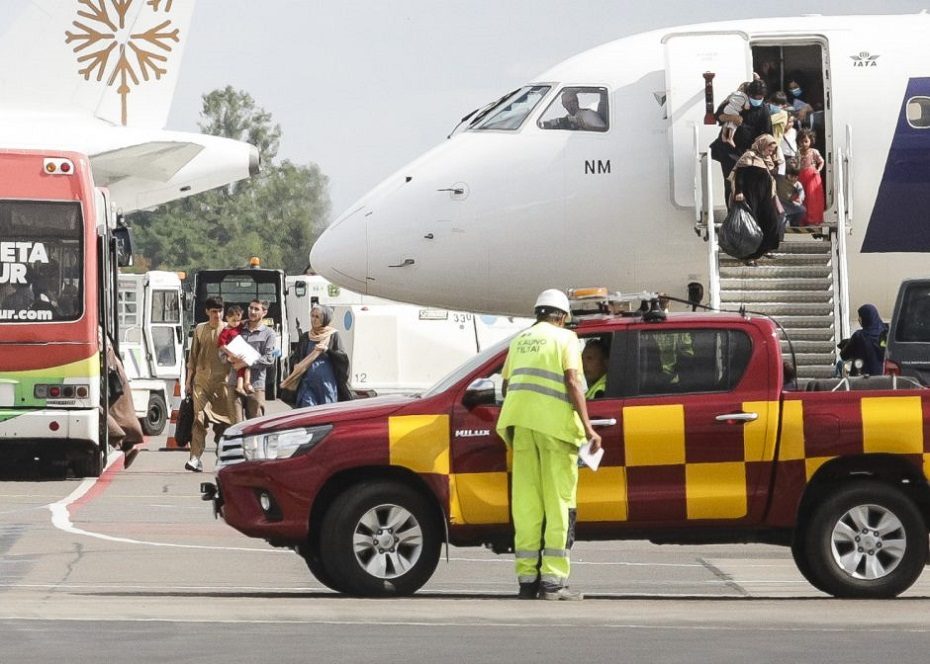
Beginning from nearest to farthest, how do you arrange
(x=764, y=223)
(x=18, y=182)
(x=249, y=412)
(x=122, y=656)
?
(x=122, y=656)
(x=764, y=223)
(x=18, y=182)
(x=249, y=412)

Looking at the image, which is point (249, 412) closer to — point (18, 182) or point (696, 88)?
point (18, 182)

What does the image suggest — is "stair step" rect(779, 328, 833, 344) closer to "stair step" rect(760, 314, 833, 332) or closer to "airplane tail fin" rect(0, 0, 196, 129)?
"stair step" rect(760, 314, 833, 332)

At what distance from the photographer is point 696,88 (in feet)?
57.6

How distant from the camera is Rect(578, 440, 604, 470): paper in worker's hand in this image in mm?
10469

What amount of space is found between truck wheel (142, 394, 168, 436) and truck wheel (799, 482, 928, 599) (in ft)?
66.9

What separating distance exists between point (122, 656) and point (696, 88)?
10.5m

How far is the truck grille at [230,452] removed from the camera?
36.0 ft

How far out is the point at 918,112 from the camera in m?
17.7

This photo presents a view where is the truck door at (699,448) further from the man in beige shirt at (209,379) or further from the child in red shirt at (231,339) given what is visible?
the man in beige shirt at (209,379)

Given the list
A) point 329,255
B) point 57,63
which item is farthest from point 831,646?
point 57,63

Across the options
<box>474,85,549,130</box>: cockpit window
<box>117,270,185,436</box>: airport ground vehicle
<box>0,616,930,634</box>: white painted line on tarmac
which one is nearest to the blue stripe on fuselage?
<box>474,85,549,130</box>: cockpit window

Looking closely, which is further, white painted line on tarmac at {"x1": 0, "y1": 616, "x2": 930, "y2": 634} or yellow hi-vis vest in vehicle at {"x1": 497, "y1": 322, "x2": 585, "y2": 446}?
yellow hi-vis vest in vehicle at {"x1": 497, "y1": 322, "x2": 585, "y2": 446}

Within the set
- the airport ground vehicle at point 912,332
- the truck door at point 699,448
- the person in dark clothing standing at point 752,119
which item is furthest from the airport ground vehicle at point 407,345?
the truck door at point 699,448

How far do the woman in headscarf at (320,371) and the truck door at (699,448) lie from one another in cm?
737
